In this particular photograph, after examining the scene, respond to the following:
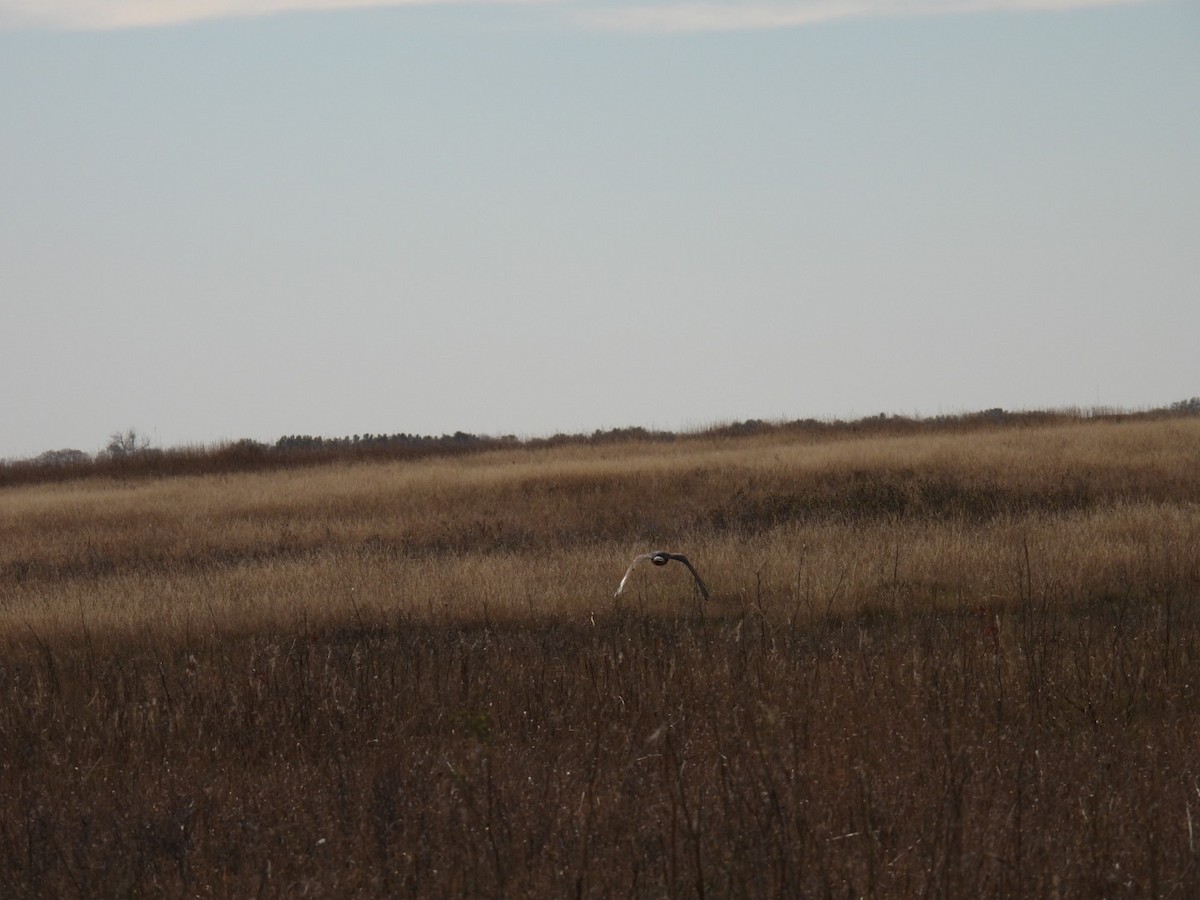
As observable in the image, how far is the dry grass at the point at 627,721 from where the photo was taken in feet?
16.4

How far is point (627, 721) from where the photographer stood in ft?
23.8

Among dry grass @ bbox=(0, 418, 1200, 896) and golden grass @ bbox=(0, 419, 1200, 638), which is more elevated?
golden grass @ bbox=(0, 419, 1200, 638)

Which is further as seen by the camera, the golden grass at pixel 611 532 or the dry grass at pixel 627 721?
the golden grass at pixel 611 532

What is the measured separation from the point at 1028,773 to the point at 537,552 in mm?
11724

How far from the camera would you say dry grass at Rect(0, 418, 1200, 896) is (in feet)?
16.4

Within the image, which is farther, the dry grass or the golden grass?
the golden grass

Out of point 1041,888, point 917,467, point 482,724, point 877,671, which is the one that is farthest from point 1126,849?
point 917,467

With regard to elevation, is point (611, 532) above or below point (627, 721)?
above

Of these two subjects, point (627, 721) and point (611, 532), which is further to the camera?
point (611, 532)

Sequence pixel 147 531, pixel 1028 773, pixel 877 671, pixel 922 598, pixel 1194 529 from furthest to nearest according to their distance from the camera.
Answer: pixel 147 531 < pixel 1194 529 < pixel 922 598 < pixel 877 671 < pixel 1028 773

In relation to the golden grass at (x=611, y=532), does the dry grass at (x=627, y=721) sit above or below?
below

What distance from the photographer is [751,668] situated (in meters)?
8.63

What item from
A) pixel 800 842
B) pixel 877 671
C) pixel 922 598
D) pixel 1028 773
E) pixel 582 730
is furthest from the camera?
pixel 922 598

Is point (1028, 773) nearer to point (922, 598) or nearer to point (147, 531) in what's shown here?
point (922, 598)
